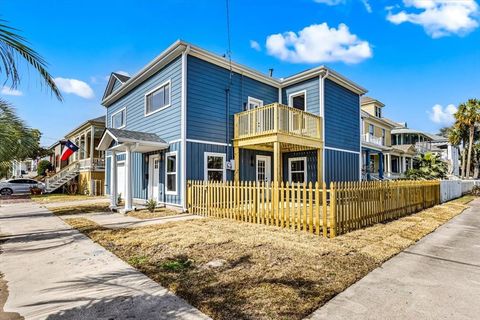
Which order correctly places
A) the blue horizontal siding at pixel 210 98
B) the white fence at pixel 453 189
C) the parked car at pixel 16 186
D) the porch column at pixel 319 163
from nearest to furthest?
the blue horizontal siding at pixel 210 98
the porch column at pixel 319 163
the white fence at pixel 453 189
the parked car at pixel 16 186

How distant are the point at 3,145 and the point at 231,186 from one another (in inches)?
248

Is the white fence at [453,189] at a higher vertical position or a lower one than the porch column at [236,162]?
lower

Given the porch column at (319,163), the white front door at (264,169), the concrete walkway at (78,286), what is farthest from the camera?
the white front door at (264,169)

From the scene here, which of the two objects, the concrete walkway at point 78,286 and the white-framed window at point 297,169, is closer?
the concrete walkway at point 78,286

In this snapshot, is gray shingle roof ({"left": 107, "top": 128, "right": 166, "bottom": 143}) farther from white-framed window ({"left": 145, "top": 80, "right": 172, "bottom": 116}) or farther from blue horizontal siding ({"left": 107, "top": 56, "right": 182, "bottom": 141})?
white-framed window ({"left": 145, "top": 80, "right": 172, "bottom": 116})

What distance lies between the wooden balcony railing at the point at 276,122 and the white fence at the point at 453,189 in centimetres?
862

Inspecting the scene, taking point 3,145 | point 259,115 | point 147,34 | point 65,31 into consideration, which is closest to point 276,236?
point 259,115

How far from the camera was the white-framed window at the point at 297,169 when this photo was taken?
14.2m

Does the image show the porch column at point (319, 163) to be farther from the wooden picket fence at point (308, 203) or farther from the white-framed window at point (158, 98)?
the white-framed window at point (158, 98)

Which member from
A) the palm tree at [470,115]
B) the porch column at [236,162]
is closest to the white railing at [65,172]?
the porch column at [236,162]

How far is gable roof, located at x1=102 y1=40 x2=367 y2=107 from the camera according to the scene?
1080 cm

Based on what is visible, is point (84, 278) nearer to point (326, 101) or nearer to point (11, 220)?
point (11, 220)

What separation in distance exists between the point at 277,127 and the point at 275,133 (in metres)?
0.26

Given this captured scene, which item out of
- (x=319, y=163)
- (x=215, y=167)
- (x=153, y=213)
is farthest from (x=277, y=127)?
(x=153, y=213)
